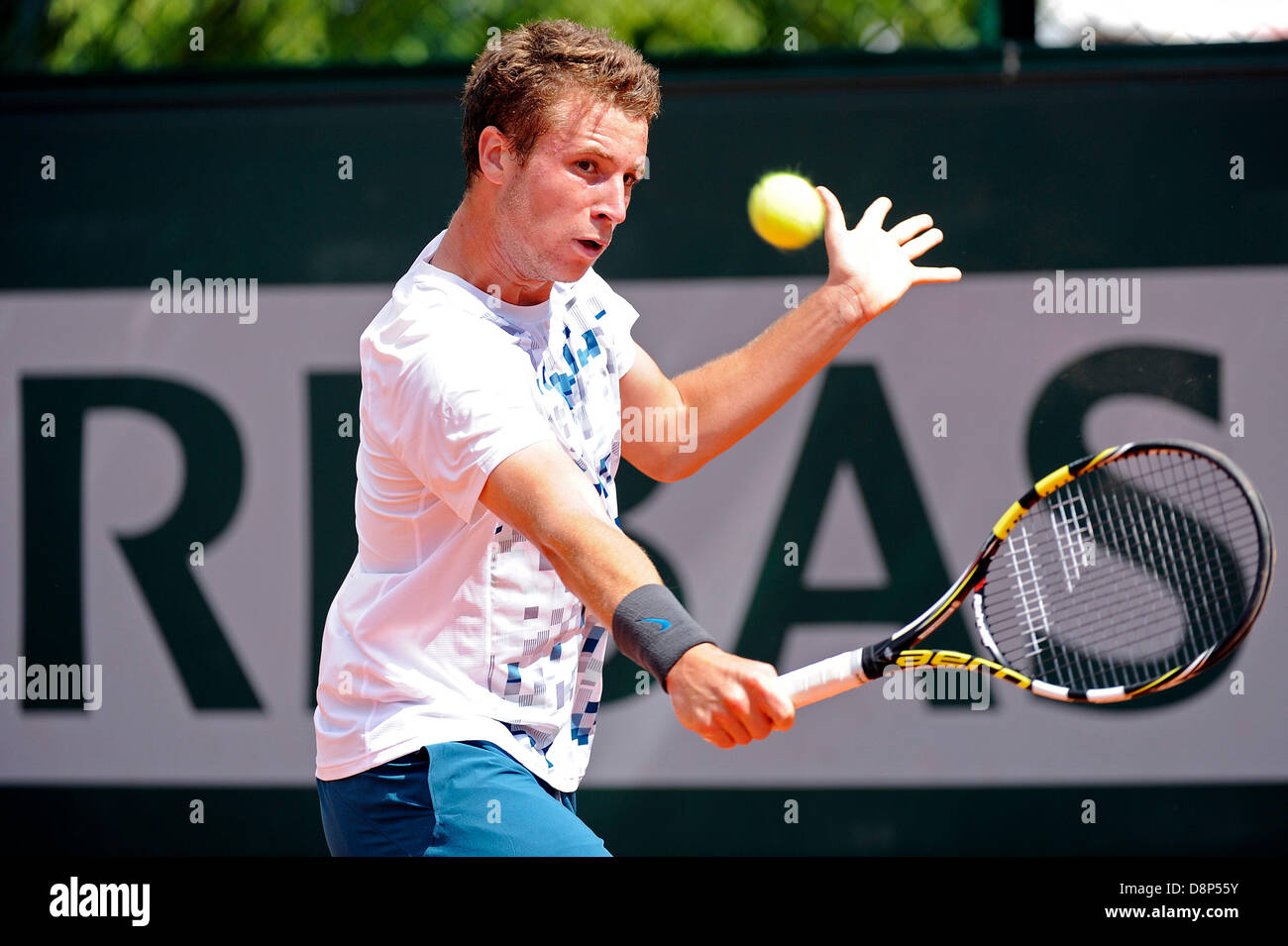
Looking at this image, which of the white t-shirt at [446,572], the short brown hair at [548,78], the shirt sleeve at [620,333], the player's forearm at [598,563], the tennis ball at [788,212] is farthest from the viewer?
the tennis ball at [788,212]

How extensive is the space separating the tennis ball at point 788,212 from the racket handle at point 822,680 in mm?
1379

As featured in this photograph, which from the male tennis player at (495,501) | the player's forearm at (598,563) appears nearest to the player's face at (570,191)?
the male tennis player at (495,501)

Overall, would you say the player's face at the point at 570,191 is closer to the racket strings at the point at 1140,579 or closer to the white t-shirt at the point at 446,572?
the white t-shirt at the point at 446,572

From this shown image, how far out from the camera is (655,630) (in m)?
1.57

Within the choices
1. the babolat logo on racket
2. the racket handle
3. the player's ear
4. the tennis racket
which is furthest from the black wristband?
Result: the tennis racket

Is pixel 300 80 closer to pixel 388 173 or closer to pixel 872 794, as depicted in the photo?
pixel 388 173

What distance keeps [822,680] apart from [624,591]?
0.30 metres

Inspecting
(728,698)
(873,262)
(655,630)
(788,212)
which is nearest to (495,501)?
(655,630)

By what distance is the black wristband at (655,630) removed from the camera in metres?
1.55

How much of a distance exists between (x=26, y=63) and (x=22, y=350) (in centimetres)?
77

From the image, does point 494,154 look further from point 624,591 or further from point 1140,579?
point 1140,579

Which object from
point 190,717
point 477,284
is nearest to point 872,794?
point 190,717

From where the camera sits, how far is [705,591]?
11.0 feet

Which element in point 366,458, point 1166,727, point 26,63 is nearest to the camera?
point 366,458
